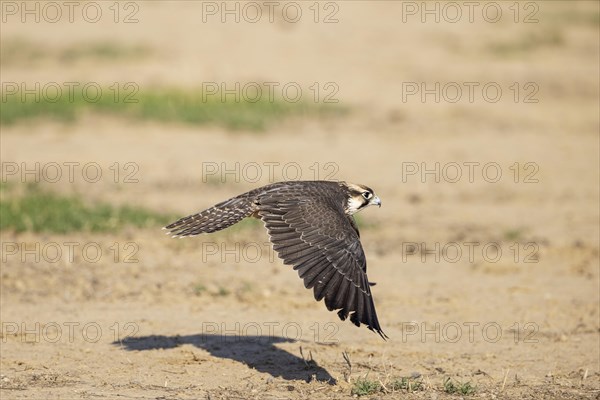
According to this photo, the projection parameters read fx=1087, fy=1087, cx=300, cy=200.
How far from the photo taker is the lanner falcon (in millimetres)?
7125

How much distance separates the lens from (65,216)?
38.7 ft

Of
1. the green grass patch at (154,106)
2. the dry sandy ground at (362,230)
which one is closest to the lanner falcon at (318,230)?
the dry sandy ground at (362,230)

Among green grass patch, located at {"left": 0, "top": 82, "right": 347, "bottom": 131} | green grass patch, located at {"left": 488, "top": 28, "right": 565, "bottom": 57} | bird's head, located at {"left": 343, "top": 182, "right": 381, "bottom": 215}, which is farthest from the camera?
green grass patch, located at {"left": 488, "top": 28, "right": 565, "bottom": 57}

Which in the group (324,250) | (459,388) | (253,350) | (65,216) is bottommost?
(459,388)

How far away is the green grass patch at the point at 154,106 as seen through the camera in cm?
1697

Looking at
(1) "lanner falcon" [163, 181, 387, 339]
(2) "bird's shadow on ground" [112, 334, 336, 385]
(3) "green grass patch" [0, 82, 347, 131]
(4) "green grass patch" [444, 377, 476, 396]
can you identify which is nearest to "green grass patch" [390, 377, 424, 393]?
(4) "green grass patch" [444, 377, 476, 396]

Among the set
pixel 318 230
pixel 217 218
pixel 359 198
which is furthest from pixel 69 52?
pixel 318 230

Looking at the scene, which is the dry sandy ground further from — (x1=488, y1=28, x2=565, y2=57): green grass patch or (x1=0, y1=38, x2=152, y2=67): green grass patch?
(x1=0, y1=38, x2=152, y2=67): green grass patch

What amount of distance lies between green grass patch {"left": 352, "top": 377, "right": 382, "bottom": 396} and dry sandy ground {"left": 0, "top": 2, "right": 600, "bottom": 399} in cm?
7

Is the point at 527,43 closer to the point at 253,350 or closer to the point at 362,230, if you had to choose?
the point at 362,230

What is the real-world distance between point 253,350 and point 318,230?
1361 millimetres

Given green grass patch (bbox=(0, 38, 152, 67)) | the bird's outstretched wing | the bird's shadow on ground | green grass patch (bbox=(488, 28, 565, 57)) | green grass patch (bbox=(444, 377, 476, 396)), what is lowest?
green grass patch (bbox=(444, 377, 476, 396))

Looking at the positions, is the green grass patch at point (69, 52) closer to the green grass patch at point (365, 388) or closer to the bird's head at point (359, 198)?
the bird's head at point (359, 198)

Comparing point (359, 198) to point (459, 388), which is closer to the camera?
point (459, 388)
